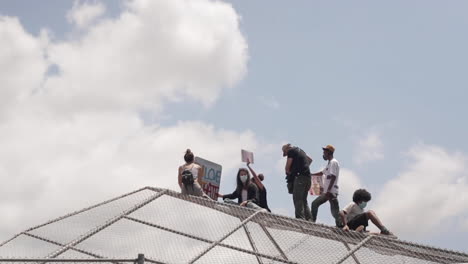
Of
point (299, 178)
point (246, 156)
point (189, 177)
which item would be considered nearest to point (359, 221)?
point (299, 178)

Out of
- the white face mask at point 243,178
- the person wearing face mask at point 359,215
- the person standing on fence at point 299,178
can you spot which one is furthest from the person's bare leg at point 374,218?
the white face mask at point 243,178

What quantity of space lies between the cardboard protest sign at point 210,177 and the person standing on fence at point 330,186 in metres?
2.40

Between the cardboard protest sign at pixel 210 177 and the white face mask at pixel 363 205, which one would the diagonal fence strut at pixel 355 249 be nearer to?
the white face mask at pixel 363 205

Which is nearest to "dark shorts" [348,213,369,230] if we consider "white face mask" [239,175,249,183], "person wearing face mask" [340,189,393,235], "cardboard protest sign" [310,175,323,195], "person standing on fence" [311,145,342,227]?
"person wearing face mask" [340,189,393,235]

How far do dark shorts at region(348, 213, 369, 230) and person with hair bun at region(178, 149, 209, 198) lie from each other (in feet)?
10.6

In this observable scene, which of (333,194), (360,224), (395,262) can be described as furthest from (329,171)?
(395,262)

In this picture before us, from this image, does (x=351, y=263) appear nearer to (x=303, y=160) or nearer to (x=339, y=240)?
(x=339, y=240)

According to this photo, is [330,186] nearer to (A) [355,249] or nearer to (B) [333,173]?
(B) [333,173]

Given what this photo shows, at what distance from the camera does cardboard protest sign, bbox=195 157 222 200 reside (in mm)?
14727

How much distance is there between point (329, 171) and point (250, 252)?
127 inches

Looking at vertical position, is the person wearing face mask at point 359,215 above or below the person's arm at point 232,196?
below

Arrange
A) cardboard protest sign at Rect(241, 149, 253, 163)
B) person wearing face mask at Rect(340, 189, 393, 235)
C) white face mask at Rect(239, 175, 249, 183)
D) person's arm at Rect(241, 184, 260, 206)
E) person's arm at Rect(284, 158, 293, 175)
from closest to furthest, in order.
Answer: person wearing face mask at Rect(340, 189, 393, 235), person's arm at Rect(284, 158, 293, 175), person's arm at Rect(241, 184, 260, 206), white face mask at Rect(239, 175, 249, 183), cardboard protest sign at Rect(241, 149, 253, 163)

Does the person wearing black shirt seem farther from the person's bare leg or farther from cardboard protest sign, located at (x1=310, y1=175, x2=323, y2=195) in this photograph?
the person's bare leg

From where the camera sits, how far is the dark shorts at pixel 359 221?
1275 centimetres
